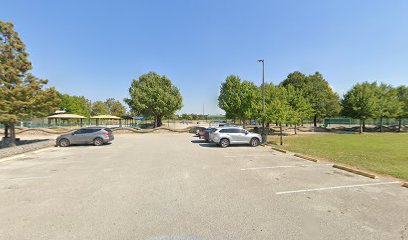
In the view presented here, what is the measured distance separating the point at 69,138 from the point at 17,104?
14.3ft

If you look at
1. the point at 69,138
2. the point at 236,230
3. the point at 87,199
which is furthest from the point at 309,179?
the point at 69,138

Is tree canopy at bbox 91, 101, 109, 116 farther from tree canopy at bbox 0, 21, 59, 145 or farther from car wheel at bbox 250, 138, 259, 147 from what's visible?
car wheel at bbox 250, 138, 259, 147

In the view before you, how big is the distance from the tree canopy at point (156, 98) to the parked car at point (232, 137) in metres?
22.1

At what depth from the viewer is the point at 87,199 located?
208 inches

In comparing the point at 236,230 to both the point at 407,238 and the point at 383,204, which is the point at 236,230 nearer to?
the point at 407,238

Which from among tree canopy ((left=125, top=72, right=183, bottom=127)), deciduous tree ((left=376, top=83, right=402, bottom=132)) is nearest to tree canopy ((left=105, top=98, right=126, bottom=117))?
tree canopy ((left=125, top=72, right=183, bottom=127))

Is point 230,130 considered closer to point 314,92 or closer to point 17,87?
point 17,87

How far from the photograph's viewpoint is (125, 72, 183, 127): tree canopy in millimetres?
36312

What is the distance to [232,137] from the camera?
16344 mm

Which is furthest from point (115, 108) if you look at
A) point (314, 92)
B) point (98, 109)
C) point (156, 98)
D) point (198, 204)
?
point (198, 204)

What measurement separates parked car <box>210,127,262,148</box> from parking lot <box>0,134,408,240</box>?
7.55 meters

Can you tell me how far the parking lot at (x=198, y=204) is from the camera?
12.3 feet

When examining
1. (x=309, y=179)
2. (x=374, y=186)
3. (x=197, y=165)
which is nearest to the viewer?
(x=374, y=186)

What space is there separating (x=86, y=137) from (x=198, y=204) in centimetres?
1553
